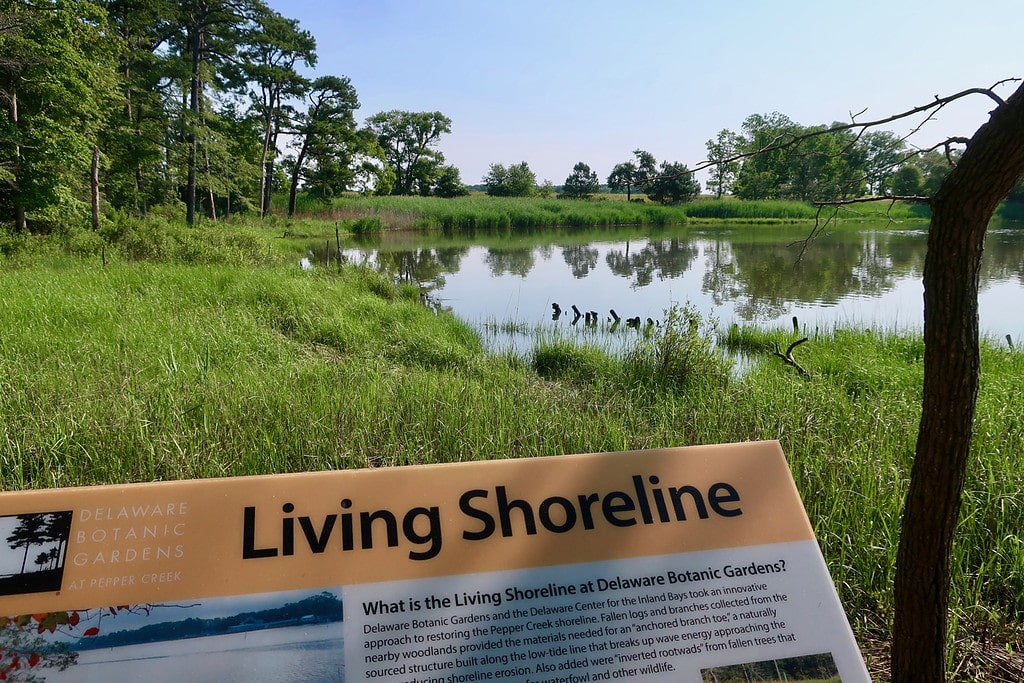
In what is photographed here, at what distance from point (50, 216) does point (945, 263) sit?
15651mm

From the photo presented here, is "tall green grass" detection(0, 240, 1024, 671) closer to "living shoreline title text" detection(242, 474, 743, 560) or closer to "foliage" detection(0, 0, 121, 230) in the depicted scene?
"living shoreline title text" detection(242, 474, 743, 560)

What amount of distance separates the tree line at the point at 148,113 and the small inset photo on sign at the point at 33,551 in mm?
12370

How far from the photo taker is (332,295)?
9484 mm

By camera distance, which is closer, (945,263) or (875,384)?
(945,263)

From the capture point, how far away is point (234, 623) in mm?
1105

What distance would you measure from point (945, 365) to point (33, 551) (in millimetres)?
1909

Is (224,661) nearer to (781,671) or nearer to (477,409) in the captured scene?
(781,671)

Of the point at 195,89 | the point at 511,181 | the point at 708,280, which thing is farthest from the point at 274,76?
the point at 511,181

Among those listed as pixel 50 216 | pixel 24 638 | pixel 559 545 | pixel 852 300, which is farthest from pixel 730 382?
pixel 50 216

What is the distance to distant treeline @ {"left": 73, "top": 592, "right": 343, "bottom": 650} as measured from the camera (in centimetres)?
Result: 107

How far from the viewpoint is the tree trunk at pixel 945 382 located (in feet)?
4.13

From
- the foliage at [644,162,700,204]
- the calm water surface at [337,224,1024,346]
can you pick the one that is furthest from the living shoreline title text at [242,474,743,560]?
the calm water surface at [337,224,1024,346]

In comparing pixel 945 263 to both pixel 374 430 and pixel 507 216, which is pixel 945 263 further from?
pixel 507 216

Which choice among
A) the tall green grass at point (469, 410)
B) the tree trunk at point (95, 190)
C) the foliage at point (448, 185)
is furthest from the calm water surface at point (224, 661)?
Result: the foliage at point (448, 185)
